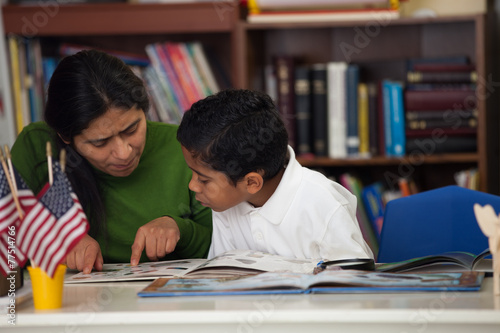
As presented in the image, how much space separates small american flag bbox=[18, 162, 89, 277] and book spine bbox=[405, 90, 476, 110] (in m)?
1.62

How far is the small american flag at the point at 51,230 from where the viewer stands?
Result: 34.2 inches

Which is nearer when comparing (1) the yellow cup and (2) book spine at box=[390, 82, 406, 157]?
(1) the yellow cup

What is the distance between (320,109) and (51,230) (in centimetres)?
155

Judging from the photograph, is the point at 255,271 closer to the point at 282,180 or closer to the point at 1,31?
the point at 282,180

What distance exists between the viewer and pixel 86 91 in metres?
1.32

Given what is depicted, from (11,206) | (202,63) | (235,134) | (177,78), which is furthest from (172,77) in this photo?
(11,206)

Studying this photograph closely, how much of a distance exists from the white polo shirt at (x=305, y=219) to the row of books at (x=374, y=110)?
930 millimetres

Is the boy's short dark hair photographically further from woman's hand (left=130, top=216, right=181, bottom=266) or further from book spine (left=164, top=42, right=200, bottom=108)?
book spine (left=164, top=42, right=200, bottom=108)

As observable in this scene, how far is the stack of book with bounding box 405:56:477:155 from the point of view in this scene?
2.22 m

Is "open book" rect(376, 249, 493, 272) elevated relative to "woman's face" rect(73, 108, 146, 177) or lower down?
lower down

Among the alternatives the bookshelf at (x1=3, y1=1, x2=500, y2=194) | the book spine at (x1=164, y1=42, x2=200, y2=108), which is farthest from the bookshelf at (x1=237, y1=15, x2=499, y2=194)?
the book spine at (x1=164, y1=42, x2=200, y2=108)

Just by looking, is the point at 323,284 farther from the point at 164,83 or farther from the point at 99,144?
the point at 164,83

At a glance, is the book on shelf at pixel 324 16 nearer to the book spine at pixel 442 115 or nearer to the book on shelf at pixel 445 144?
the book spine at pixel 442 115

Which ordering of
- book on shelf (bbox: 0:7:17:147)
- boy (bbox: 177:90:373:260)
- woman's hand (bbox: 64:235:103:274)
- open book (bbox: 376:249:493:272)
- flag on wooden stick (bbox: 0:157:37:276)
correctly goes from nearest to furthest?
flag on wooden stick (bbox: 0:157:37:276) < open book (bbox: 376:249:493:272) < woman's hand (bbox: 64:235:103:274) < boy (bbox: 177:90:373:260) < book on shelf (bbox: 0:7:17:147)
